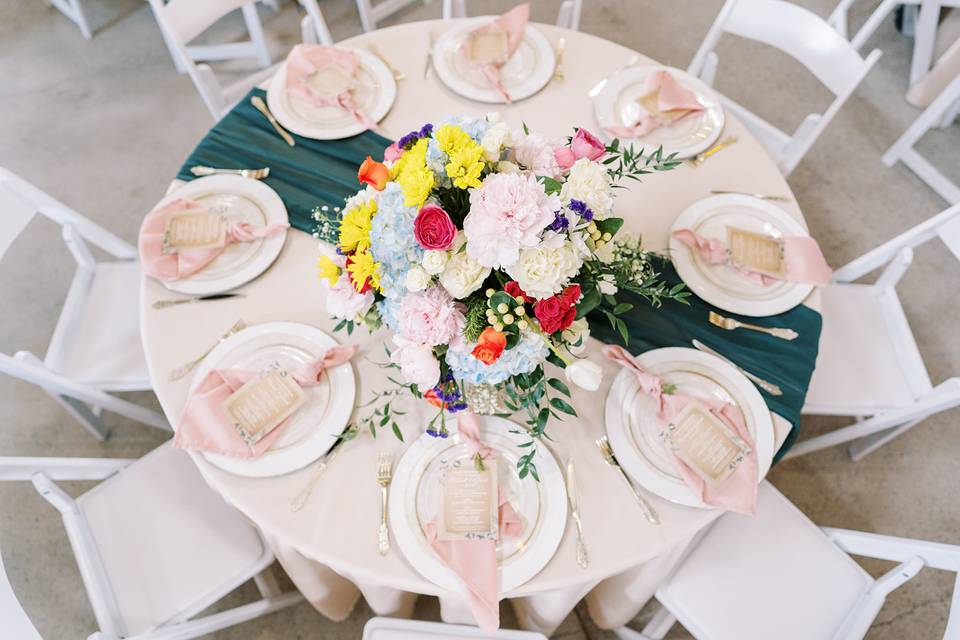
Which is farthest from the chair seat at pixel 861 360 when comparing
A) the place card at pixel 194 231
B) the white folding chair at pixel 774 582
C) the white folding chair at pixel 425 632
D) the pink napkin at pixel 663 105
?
the place card at pixel 194 231

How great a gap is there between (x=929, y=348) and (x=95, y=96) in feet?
12.7

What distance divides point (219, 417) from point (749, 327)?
1.19 metres

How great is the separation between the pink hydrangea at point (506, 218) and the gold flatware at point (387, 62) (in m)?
1.00

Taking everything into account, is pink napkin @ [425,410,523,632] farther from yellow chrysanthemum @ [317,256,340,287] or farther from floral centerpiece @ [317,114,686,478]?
yellow chrysanthemum @ [317,256,340,287]

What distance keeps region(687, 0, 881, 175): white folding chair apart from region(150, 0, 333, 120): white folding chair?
1.28 metres

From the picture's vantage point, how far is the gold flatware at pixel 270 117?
167cm

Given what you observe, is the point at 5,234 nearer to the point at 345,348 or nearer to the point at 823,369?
the point at 345,348

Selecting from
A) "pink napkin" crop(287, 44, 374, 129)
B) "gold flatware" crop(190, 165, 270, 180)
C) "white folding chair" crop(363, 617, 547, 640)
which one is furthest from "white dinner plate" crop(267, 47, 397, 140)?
"white folding chair" crop(363, 617, 547, 640)

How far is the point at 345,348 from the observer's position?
1.36 m

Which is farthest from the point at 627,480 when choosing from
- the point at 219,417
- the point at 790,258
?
the point at 219,417

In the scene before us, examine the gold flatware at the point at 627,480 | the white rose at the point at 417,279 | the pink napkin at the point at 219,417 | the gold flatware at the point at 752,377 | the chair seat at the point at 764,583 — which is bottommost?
the chair seat at the point at 764,583

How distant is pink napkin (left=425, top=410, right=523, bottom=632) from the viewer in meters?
1.16

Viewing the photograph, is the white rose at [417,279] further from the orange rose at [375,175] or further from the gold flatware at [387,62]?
the gold flatware at [387,62]

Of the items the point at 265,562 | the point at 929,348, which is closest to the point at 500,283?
the point at 265,562
